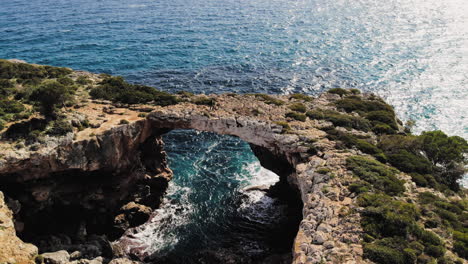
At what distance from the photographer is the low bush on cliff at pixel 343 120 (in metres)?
37.8

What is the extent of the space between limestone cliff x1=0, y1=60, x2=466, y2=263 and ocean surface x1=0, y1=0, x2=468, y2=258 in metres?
5.39

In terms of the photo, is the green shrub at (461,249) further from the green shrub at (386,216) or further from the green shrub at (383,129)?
the green shrub at (383,129)

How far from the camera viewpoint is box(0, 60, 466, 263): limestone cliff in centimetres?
2506

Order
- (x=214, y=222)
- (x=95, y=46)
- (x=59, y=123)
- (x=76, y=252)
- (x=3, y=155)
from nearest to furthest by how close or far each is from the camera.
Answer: (x=3, y=155), (x=76, y=252), (x=59, y=123), (x=214, y=222), (x=95, y=46)

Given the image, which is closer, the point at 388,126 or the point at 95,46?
the point at 388,126

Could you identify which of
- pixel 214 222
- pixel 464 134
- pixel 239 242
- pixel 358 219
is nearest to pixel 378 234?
pixel 358 219

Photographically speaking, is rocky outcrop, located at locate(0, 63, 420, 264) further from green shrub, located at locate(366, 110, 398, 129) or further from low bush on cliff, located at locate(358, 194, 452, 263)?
low bush on cliff, located at locate(358, 194, 452, 263)

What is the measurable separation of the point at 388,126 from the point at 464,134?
2016cm

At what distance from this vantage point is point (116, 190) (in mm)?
36250

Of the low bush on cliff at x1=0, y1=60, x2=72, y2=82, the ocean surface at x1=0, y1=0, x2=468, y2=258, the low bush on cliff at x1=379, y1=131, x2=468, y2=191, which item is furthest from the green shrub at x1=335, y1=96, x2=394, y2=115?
the low bush on cliff at x1=0, y1=60, x2=72, y2=82

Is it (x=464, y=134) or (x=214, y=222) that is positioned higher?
(x=464, y=134)

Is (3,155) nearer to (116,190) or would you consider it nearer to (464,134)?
(116,190)

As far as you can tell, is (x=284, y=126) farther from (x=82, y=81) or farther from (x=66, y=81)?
(x=66, y=81)

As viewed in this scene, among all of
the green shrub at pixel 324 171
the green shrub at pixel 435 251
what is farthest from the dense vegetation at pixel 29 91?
the green shrub at pixel 435 251
